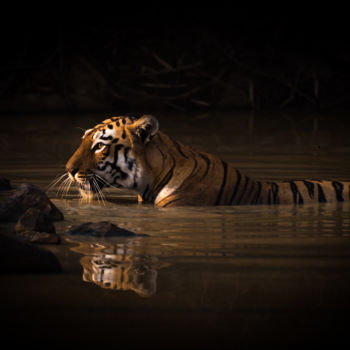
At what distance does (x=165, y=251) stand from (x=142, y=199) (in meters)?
1.41

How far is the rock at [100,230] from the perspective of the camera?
385cm

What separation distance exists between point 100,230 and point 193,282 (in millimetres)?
997

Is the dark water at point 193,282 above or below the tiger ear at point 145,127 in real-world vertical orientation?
below

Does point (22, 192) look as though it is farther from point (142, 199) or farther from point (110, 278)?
point (110, 278)

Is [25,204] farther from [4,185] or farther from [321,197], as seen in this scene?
[321,197]

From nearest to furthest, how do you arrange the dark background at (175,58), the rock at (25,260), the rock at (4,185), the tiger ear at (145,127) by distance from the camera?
the rock at (25,260)
the tiger ear at (145,127)
the rock at (4,185)
the dark background at (175,58)

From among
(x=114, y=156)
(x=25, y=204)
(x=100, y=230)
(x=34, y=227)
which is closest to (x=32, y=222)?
(x=34, y=227)

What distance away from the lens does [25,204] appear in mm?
4355

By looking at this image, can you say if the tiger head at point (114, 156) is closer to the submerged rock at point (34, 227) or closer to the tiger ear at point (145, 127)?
the tiger ear at point (145, 127)

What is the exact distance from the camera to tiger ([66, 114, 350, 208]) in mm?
4754

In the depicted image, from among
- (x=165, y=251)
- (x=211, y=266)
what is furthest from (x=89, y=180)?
(x=211, y=266)

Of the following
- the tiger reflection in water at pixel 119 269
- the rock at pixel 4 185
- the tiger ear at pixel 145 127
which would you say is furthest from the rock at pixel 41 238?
the rock at pixel 4 185

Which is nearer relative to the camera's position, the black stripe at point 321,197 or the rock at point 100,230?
the rock at point 100,230

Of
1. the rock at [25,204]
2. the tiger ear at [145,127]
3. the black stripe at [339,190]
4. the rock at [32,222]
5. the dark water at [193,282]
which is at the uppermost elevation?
the tiger ear at [145,127]
